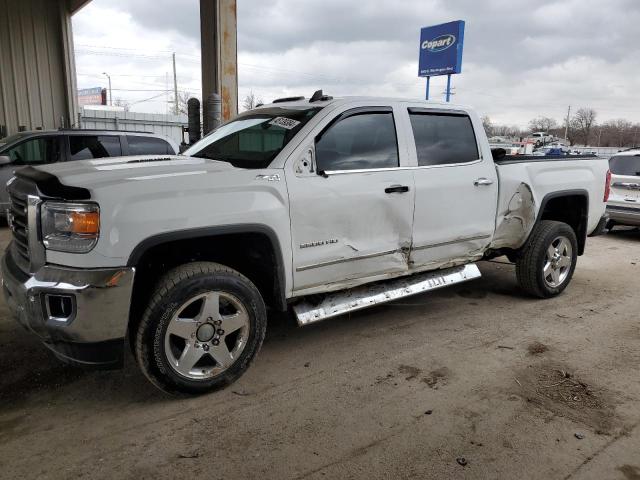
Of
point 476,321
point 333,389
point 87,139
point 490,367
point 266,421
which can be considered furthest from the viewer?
point 87,139

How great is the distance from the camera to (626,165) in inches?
359

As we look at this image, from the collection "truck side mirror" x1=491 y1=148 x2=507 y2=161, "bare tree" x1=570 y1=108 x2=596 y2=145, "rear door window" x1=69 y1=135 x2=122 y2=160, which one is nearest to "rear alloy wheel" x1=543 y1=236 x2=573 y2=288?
"truck side mirror" x1=491 y1=148 x2=507 y2=161

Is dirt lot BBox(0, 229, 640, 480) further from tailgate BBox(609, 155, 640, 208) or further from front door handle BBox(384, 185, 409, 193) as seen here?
tailgate BBox(609, 155, 640, 208)

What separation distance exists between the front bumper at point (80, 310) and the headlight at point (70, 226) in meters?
0.13

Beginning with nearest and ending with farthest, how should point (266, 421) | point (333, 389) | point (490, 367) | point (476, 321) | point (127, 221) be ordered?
1. point (127, 221)
2. point (266, 421)
3. point (333, 389)
4. point (490, 367)
5. point (476, 321)

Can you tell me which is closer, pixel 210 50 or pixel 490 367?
pixel 490 367

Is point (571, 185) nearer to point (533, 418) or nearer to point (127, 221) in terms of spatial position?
point (533, 418)

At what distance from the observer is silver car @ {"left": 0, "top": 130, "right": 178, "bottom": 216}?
855 centimetres

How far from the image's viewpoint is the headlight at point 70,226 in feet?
8.80

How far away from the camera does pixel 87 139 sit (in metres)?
8.75

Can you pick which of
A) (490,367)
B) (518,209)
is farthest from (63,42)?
(490,367)

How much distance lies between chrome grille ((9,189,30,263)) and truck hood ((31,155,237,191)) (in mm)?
242

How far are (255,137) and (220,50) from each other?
6024 millimetres

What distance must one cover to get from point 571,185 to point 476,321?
6.13ft
